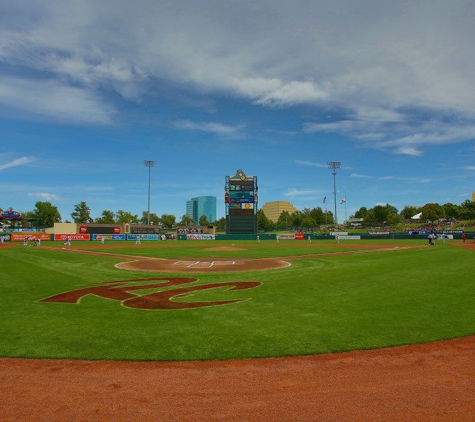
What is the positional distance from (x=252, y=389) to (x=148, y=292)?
904 centimetres

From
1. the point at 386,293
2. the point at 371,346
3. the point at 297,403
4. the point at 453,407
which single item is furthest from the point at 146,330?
the point at 386,293

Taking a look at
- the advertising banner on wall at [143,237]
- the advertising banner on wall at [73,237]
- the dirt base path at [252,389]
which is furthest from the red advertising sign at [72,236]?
the dirt base path at [252,389]

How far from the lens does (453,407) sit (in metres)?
4.75

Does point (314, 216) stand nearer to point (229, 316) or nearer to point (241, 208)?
point (241, 208)

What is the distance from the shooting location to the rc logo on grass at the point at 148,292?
11.2m

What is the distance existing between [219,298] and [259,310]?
2.36 metres

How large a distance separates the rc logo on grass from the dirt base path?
4784mm

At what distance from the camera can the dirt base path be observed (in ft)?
15.3

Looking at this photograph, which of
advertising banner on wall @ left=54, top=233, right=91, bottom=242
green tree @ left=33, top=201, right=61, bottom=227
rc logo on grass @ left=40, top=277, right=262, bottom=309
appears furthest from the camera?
green tree @ left=33, top=201, right=61, bottom=227

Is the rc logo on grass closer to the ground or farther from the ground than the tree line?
closer to the ground

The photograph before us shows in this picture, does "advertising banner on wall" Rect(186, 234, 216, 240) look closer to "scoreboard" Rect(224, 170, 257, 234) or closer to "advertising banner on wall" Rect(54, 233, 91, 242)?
"scoreboard" Rect(224, 170, 257, 234)

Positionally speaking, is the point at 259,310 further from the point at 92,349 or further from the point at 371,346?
the point at 92,349

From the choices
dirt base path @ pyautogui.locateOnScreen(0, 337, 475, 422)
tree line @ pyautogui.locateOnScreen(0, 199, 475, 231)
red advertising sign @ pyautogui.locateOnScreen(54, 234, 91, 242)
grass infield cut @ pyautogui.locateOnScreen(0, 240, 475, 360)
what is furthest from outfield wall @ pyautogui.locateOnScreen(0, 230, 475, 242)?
dirt base path @ pyautogui.locateOnScreen(0, 337, 475, 422)

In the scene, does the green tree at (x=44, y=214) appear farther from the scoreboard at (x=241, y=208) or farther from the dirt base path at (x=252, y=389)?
the dirt base path at (x=252, y=389)
